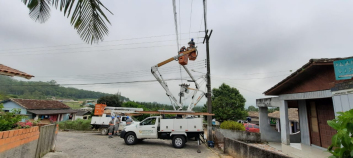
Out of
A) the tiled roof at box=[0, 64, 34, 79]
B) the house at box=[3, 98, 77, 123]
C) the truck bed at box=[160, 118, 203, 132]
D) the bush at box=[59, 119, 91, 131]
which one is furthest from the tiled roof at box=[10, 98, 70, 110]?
the truck bed at box=[160, 118, 203, 132]

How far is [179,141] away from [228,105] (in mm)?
17845

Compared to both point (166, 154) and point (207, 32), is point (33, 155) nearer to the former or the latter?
point (166, 154)

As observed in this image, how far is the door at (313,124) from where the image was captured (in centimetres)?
819

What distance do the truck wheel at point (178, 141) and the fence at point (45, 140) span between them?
235 inches

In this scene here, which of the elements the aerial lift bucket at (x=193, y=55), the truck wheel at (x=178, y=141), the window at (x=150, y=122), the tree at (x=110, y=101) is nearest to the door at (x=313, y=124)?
the truck wheel at (x=178, y=141)

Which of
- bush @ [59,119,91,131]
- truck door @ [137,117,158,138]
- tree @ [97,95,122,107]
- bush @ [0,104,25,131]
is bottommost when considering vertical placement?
bush @ [59,119,91,131]

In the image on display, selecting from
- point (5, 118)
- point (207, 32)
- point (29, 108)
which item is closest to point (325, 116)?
point (207, 32)

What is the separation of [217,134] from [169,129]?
156 inches

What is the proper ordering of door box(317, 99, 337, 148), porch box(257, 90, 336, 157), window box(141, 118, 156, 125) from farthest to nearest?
window box(141, 118, 156, 125) → door box(317, 99, 337, 148) → porch box(257, 90, 336, 157)

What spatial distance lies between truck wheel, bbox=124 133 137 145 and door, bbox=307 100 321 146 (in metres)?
9.88

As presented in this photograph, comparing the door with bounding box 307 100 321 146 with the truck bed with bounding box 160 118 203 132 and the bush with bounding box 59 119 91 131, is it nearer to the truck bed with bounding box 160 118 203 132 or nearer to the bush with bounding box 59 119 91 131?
the truck bed with bounding box 160 118 203 132

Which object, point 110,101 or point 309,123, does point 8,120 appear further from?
point 110,101

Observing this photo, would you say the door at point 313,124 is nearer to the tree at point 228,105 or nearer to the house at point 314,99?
the house at point 314,99

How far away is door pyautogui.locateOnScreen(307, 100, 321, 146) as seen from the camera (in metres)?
8.19
